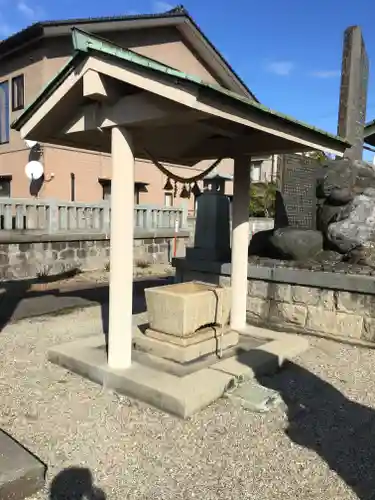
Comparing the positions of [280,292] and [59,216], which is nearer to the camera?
[280,292]

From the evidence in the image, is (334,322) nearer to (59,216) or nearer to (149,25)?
(59,216)

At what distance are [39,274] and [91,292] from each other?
8.31ft

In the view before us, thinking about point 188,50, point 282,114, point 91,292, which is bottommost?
point 91,292

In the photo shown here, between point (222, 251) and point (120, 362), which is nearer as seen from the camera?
point (120, 362)

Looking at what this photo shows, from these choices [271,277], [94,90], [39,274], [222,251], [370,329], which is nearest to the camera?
[94,90]

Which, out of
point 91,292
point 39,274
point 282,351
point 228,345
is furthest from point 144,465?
point 39,274

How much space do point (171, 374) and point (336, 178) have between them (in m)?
4.55

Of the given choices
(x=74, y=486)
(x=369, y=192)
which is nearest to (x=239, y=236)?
(x=369, y=192)

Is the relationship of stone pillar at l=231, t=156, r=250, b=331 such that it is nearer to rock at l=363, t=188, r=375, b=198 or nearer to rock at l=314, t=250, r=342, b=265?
rock at l=314, t=250, r=342, b=265

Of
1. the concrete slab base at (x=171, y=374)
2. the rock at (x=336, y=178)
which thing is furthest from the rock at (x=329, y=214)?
the concrete slab base at (x=171, y=374)

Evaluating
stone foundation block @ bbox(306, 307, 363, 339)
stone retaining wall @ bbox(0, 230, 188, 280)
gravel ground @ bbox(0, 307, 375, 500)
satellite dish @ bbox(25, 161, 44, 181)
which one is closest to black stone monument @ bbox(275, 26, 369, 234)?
stone foundation block @ bbox(306, 307, 363, 339)

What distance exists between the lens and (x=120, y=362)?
4074mm

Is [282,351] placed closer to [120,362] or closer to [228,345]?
[228,345]

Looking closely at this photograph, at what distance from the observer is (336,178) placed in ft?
22.4
